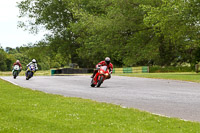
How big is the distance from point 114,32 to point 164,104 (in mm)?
33669

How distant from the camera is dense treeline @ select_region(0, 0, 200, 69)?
35.3 meters

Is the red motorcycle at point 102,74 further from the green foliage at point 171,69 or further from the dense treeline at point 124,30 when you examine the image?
the green foliage at point 171,69

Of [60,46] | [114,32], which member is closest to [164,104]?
[114,32]

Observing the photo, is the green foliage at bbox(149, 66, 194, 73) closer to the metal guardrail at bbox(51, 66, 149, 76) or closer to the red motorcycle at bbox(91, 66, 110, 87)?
the metal guardrail at bbox(51, 66, 149, 76)

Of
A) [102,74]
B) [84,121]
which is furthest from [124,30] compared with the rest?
[84,121]

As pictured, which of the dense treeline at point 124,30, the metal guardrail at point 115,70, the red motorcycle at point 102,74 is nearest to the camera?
the red motorcycle at point 102,74

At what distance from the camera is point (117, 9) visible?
144 feet

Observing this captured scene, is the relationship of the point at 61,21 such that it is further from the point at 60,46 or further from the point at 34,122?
the point at 34,122

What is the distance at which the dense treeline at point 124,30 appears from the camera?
3531 centimetres

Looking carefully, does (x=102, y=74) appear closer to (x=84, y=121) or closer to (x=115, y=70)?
(x=84, y=121)

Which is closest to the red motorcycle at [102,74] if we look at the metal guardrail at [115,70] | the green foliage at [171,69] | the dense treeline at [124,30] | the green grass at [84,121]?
the green grass at [84,121]

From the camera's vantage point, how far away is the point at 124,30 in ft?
146

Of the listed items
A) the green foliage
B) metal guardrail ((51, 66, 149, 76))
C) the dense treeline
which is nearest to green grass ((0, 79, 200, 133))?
the dense treeline

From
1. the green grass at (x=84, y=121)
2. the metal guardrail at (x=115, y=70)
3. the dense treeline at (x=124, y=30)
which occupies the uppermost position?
the dense treeline at (x=124, y=30)
